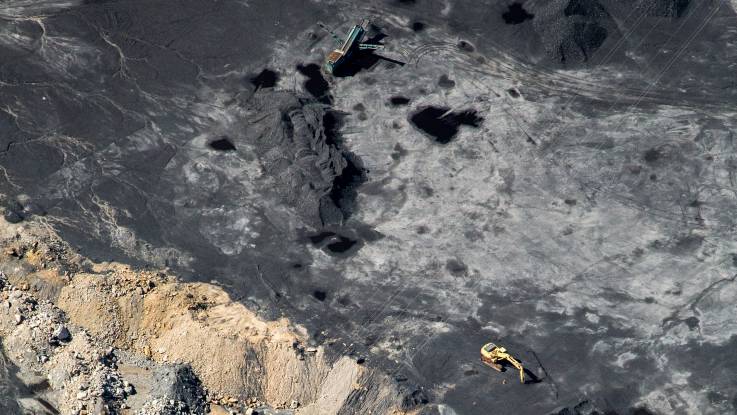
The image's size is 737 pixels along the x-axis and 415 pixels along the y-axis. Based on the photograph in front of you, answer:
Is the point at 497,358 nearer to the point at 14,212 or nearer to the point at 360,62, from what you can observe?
the point at 360,62

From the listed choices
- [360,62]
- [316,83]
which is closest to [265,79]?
[316,83]

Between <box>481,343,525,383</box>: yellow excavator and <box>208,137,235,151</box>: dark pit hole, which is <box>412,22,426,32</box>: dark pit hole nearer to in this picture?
<box>208,137,235,151</box>: dark pit hole

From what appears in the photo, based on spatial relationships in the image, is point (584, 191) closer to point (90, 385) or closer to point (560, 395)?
point (560, 395)

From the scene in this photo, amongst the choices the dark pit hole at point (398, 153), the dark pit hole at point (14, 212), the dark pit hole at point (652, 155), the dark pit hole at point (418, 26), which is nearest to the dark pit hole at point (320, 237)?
the dark pit hole at point (398, 153)

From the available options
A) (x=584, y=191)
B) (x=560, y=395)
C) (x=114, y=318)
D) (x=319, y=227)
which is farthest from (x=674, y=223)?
(x=114, y=318)

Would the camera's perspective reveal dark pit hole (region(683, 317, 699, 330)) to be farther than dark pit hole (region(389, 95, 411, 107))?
No

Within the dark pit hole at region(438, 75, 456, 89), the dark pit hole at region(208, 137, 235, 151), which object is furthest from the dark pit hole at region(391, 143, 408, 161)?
the dark pit hole at region(208, 137, 235, 151)
